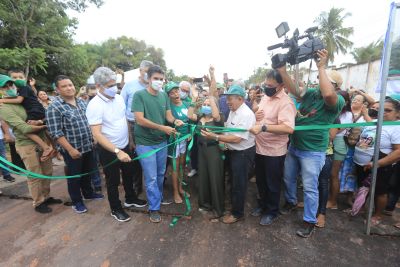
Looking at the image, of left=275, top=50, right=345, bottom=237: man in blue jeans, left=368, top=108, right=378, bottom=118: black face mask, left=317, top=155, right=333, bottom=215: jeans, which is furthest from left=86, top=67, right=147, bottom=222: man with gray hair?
left=368, top=108, right=378, bottom=118: black face mask

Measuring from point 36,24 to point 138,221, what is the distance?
1226cm

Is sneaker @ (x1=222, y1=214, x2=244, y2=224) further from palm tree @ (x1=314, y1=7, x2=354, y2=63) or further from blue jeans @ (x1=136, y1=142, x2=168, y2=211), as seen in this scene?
palm tree @ (x1=314, y1=7, x2=354, y2=63)

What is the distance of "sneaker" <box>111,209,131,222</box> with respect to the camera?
10.5 feet

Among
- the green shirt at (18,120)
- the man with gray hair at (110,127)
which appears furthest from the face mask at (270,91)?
the green shirt at (18,120)

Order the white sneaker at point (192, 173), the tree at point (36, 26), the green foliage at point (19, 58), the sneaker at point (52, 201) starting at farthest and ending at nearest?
the tree at point (36, 26), the green foliage at point (19, 58), the white sneaker at point (192, 173), the sneaker at point (52, 201)

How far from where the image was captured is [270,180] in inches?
118

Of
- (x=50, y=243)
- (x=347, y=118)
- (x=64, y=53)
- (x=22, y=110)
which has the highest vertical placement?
(x=64, y=53)

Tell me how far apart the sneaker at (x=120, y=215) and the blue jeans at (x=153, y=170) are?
360 millimetres

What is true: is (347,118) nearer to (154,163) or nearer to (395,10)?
(395,10)

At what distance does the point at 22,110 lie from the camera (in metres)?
3.36

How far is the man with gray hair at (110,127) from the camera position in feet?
9.09

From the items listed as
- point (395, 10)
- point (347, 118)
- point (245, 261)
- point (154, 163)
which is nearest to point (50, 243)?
point (154, 163)

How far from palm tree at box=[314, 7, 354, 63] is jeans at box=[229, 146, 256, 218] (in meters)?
27.4

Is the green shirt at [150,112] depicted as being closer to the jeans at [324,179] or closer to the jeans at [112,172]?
the jeans at [112,172]
